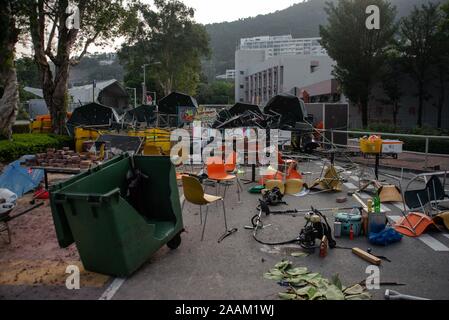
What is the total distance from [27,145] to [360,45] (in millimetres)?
22276

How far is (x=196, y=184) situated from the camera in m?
6.20

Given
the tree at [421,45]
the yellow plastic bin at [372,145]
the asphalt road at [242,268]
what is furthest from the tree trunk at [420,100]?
the asphalt road at [242,268]

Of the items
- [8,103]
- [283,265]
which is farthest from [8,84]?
[283,265]

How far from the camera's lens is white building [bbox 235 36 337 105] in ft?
134

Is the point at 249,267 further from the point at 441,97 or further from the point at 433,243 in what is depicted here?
the point at 441,97

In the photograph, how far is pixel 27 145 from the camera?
45.9 feet

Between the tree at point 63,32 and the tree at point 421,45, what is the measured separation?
18.3 meters

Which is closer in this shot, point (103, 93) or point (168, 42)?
point (168, 42)

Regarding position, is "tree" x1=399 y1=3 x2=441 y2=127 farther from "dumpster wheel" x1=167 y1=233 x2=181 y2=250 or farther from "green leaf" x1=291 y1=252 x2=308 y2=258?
"dumpster wheel" x1=167 y1=233 x2=181 y2=250

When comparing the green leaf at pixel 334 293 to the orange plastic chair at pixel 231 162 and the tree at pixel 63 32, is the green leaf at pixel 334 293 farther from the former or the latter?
the tree at pixel 63 32

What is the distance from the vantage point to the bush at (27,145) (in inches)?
502
